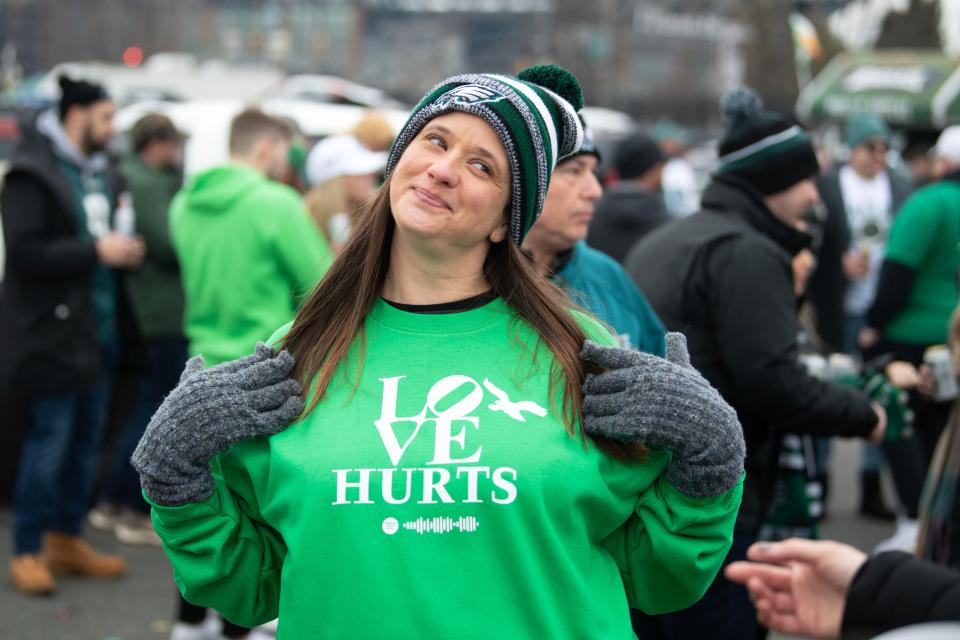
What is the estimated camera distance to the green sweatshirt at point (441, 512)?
2330 mm

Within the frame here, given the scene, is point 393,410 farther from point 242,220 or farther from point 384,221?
point 242,220

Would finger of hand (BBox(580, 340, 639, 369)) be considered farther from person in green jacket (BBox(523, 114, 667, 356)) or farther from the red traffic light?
the red traffic light

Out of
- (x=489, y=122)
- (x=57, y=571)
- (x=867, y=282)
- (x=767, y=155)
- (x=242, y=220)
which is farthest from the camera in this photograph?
(x=867, y=282)

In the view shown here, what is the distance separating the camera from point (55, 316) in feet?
20.1

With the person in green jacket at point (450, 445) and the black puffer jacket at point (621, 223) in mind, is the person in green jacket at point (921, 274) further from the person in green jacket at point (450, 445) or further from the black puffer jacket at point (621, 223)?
the person in green jacket at point (450, 445)

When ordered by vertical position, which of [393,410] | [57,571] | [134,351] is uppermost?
[393,410]

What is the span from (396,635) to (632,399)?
0.59 m

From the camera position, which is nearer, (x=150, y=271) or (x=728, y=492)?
(x=728, y=492)

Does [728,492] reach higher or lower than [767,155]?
lower

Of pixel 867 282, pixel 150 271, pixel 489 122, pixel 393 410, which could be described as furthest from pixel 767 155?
pixel 867 282

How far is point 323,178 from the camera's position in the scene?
6.59m

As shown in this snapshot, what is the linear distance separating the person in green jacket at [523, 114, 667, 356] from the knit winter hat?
1.22 m

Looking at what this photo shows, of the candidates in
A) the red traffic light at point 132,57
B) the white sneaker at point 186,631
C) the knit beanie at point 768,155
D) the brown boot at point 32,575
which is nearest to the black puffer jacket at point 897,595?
the knit beanie at point 768,155

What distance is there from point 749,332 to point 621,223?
3.04m
